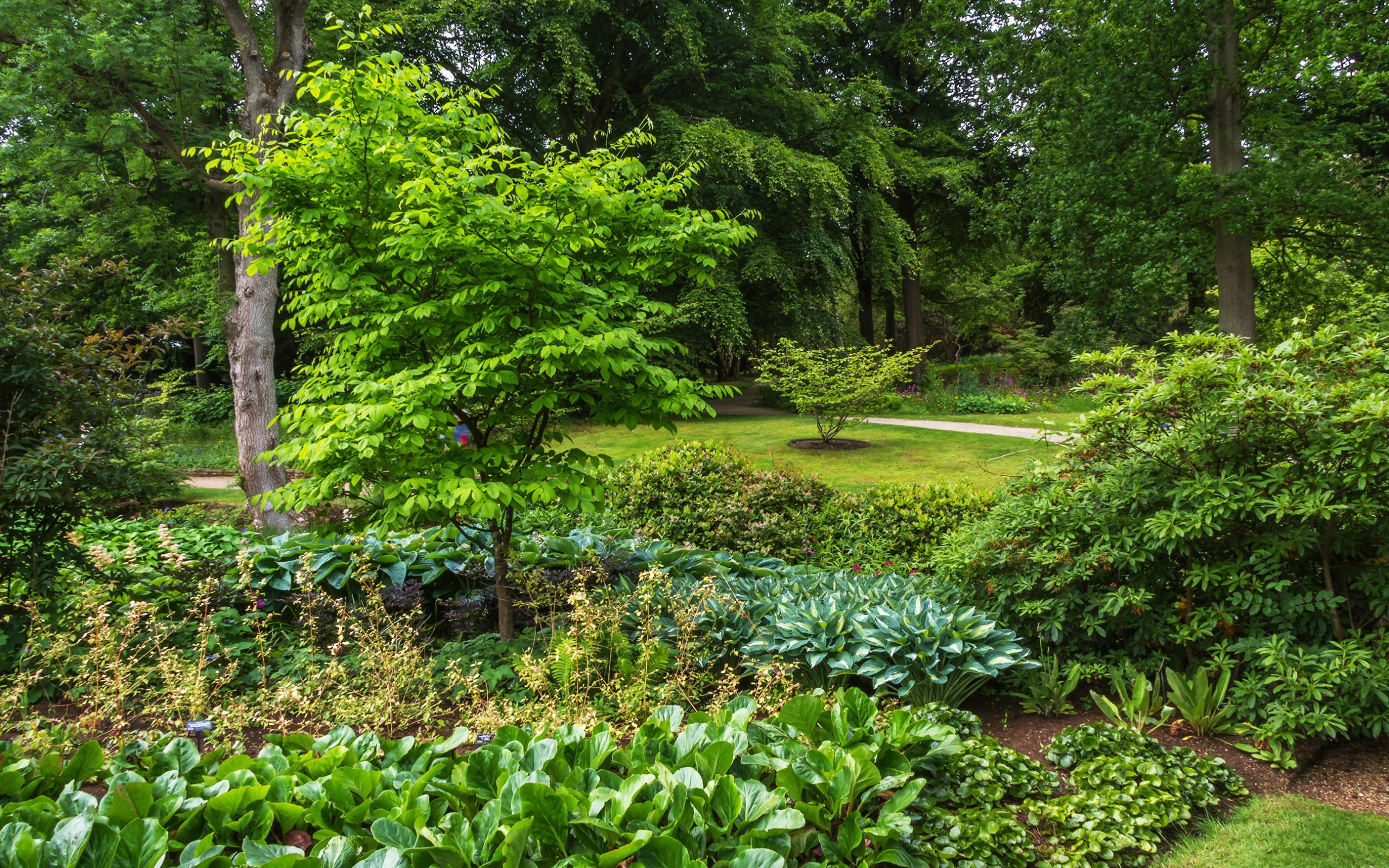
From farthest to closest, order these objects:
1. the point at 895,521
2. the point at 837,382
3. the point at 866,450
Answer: the point at 866,450 < the point at 837,382 < the point at 895,521

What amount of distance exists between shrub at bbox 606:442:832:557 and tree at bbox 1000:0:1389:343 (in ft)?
17.6

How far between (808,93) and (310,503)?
1567 centimetres

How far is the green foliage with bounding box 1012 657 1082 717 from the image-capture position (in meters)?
→ 3.41

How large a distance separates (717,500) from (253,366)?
5547 mm

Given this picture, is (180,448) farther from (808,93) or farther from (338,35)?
(808,93)

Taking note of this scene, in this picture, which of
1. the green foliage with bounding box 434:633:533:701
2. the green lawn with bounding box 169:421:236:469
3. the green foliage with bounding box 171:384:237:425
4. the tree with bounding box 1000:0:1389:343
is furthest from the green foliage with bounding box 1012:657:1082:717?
the green foliage with bounding box 171:384:237:425

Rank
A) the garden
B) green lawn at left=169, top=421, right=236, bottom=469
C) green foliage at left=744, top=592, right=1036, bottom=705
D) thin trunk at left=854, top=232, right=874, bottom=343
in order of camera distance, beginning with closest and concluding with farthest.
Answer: the garden
green foliage at left=744, top=592, right=1036, bottom=705
green lawn at left=169, top=421, right=236, bottom=469
thin trunk at left=854, top=232, right=874, bottom=343

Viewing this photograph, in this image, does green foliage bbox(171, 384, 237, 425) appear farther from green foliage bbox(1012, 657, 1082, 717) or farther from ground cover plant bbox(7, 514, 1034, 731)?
green foliage bbox(1012, 657, 1082, 717)

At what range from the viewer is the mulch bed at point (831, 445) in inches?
479

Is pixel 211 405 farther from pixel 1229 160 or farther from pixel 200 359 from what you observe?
pixel 1229 160

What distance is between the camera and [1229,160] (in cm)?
851

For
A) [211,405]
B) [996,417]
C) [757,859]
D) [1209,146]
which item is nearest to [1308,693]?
[757,859]

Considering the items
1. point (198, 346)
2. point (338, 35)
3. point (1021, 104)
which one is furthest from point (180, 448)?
point (1021, 104)

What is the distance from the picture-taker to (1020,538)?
149 inches
